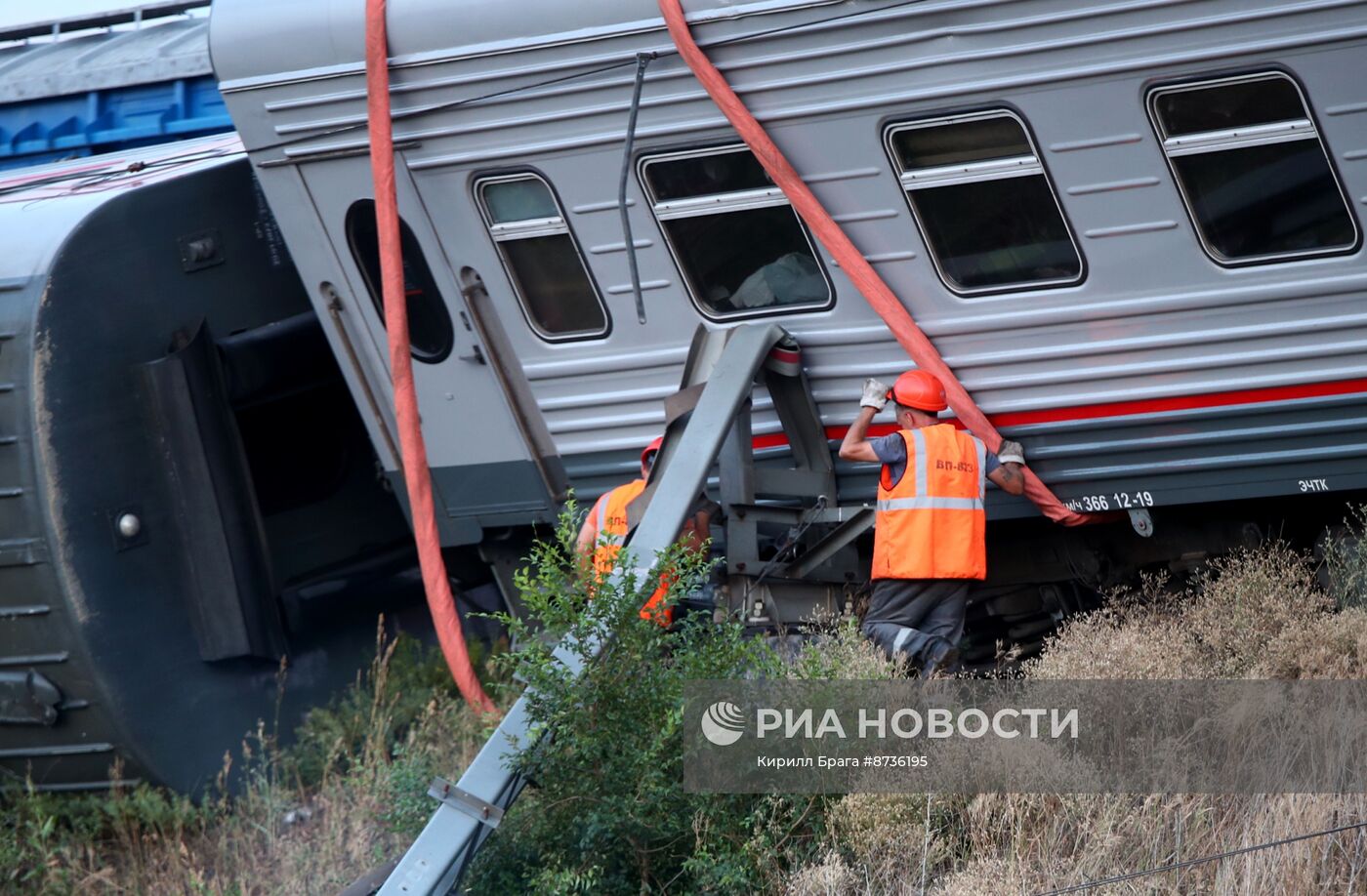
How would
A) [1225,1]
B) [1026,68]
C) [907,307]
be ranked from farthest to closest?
[907,307], [1026,68], [1225,1]

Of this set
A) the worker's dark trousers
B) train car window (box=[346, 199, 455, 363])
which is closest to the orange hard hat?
the worker's dark trousers

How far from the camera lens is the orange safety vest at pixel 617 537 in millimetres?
5773

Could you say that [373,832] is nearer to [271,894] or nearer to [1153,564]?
[271,894]

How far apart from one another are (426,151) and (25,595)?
2826mm

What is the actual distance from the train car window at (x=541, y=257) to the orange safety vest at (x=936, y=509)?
171 centimetres

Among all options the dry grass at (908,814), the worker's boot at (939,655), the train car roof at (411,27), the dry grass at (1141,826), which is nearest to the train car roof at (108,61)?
the train car roof at (411,27)

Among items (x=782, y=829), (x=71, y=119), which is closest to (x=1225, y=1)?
(x=782, y=829)

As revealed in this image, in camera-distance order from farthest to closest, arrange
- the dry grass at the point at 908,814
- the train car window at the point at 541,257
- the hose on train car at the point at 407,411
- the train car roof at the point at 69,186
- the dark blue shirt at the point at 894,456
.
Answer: the train car roof at the point at 69,186, the train car window at the point at 541,257, the hose on train car at the point at 407,411, the dark blue shirt at the point at 894,456, the dry grass at the point at 908,814

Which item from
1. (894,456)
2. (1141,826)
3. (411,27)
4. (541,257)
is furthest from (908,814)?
(411,27)

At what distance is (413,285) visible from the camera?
25.4 ft

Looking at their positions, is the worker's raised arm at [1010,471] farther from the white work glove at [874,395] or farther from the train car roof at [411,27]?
the train car roof at [411,27]

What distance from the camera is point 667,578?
579 cm

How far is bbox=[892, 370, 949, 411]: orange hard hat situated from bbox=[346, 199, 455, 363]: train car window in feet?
7.86

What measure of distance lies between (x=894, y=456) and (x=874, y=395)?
1.07 feet
